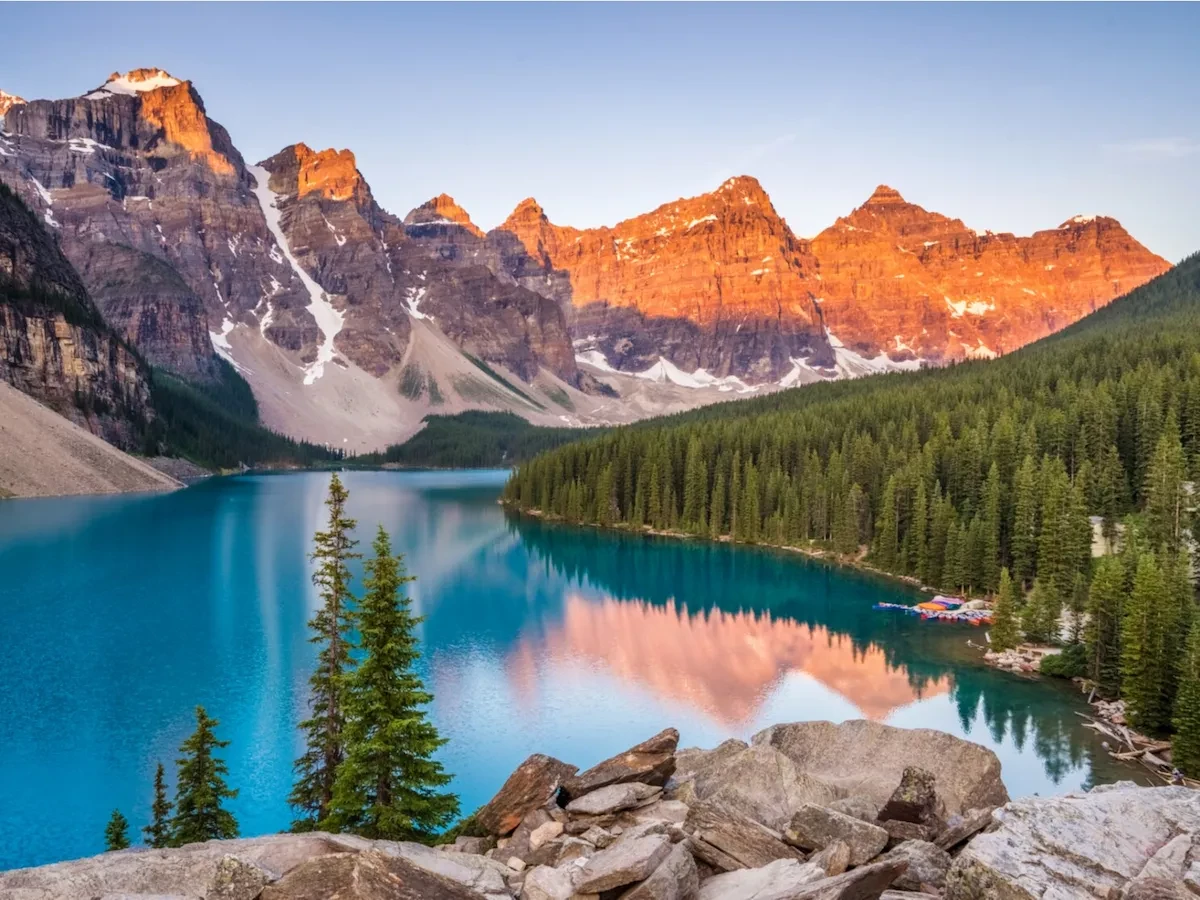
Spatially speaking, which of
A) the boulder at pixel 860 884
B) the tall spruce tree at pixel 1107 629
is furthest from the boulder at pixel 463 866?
the tall spruce tree at pixel 1107 629

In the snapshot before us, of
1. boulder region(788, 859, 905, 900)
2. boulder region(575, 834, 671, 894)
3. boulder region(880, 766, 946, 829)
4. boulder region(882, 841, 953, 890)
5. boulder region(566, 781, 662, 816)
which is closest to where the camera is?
boulder region(788, 859, 905, 900)

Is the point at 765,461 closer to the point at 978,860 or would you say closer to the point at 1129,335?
the point at 1129,335

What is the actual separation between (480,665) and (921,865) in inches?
1410

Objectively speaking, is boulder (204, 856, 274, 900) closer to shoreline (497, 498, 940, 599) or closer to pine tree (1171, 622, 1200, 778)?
pine tree (1171, 622, 1200, 778)

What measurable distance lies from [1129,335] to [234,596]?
345 ft

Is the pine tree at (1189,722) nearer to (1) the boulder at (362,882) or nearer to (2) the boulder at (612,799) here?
(2) the boulder at (612,799)

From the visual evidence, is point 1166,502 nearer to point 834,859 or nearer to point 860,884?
point 834,859

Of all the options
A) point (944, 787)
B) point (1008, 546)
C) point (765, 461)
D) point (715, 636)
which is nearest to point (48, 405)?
point (765, 461)

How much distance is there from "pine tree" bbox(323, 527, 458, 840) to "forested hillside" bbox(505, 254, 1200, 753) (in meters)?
29.9

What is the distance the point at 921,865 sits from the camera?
10.9 meters

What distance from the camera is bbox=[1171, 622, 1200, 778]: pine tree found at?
28250 millimetres

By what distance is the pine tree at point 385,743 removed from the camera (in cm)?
1861

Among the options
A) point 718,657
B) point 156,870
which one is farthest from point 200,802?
point 718,657

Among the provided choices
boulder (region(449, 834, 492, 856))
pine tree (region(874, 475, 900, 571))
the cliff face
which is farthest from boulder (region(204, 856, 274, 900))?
the cliff face
